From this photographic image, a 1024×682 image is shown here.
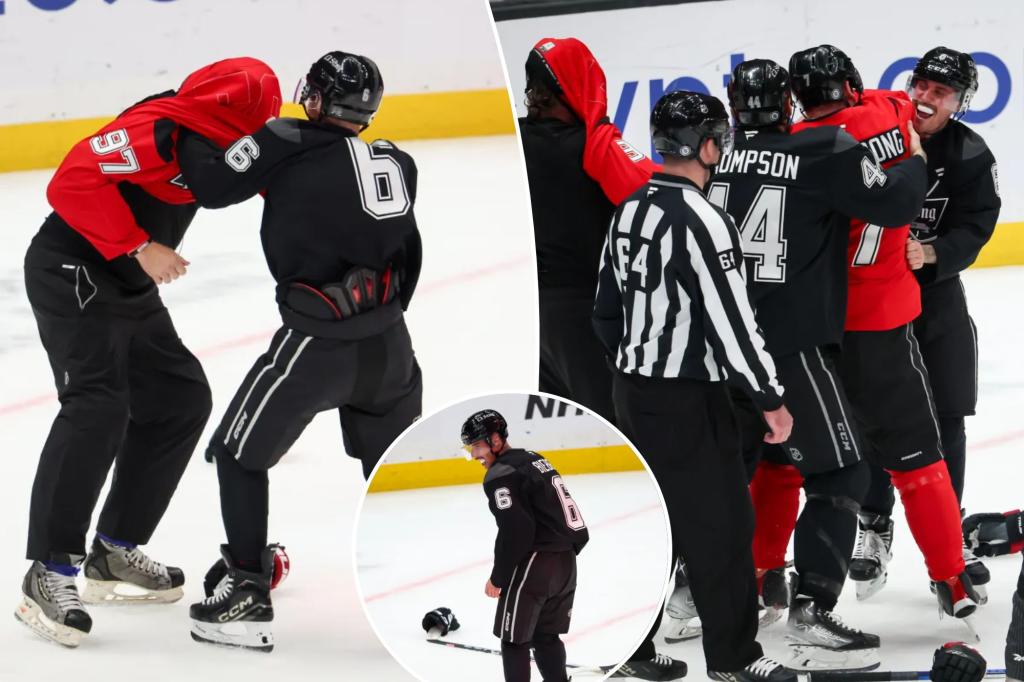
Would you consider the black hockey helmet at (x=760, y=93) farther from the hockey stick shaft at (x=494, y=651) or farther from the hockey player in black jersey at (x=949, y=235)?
the hockey stick shaft at (x=494, y=651)

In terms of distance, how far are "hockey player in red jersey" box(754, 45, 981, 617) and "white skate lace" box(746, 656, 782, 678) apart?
0.56 metres

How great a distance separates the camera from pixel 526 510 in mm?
3113

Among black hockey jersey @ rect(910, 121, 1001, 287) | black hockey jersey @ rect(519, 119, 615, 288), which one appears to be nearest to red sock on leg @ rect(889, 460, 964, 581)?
black hockey jersey @ rect(910, 121, 1001, 287)

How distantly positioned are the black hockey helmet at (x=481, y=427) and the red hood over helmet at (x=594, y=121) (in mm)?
726

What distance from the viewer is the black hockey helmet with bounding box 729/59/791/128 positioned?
11.1ft

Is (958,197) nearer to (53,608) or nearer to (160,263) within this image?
(160,263)

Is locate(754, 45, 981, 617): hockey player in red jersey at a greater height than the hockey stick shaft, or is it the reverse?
locate(754, 45, 981, 617): hockey player in red jersey

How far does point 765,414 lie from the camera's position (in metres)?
3.18

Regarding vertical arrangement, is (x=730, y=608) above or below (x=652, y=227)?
below

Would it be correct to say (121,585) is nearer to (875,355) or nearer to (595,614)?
(595,614)

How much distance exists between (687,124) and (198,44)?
9.78ft

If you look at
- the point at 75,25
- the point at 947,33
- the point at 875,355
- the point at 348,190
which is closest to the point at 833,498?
the point at 875,355

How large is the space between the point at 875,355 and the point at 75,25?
12.5 feet

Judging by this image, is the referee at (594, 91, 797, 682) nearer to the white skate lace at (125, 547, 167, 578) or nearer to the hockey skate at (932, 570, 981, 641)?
the hockey skate at (932, 570, 981, 641)
